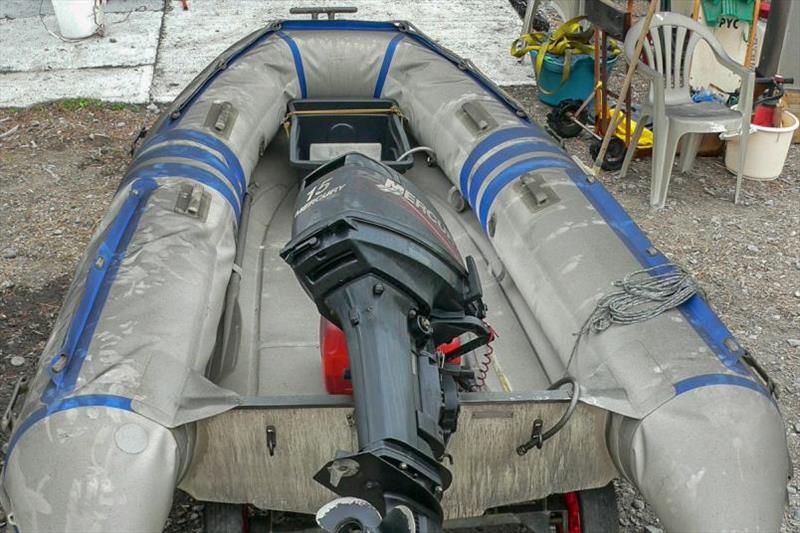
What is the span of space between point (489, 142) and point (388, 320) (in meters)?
1.41

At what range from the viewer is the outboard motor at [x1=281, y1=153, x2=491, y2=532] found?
1.40 metres

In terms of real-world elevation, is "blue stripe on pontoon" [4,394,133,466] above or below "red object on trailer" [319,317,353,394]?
above

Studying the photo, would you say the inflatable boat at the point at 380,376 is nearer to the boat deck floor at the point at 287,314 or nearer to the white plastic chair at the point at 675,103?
the boat deck floor at the point at 287,314

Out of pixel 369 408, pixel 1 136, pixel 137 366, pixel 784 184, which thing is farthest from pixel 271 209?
pixel 784 184

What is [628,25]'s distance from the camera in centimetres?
410

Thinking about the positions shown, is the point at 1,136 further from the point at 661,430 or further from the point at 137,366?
the point at 661,430

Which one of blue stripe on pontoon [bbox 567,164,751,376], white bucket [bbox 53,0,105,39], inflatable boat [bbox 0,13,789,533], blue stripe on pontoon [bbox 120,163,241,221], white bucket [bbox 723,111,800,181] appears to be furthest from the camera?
white bucket [bbox 53,0,105,39]

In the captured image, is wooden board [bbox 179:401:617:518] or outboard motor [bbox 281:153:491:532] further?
wooden board [bbox 179:401:617:518]

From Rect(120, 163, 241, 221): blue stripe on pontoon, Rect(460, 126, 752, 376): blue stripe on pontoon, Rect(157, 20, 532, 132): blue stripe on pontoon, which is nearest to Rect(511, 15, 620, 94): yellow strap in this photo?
Rect(157, 20, 532, 132): blue stripe on pontoon

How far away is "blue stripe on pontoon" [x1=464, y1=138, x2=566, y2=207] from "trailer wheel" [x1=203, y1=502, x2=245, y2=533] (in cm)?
136

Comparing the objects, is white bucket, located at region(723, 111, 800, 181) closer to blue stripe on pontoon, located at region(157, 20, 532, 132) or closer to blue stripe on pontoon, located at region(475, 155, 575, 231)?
blue stripe on pontoon, located at region(157, 20, 532, 132)

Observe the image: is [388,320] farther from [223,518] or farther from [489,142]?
[489,142]

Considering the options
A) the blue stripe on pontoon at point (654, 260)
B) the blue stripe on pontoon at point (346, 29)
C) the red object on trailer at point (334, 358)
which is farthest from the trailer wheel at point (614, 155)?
the red object on trailer at point (334, 358)

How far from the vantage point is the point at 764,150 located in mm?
4297
